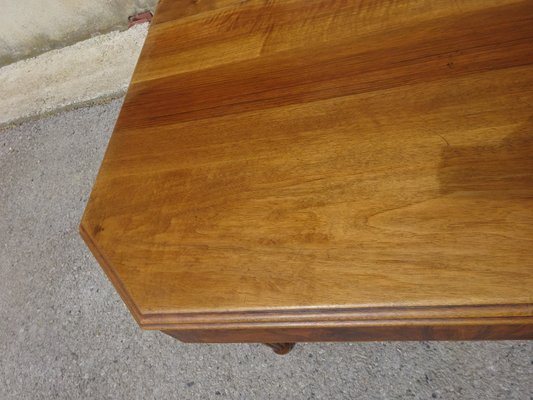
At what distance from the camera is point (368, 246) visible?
605 millimetres

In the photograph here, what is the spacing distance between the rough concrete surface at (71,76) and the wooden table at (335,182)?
1.08 metres

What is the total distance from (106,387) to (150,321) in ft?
2.27

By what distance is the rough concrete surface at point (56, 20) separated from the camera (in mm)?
1962

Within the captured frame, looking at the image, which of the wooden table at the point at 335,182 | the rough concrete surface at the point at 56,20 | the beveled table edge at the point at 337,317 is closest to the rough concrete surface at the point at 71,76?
the rough concrete surface at the point at 56,20

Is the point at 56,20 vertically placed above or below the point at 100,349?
above

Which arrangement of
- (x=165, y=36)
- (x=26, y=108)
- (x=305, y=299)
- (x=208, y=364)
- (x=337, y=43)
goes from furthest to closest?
(x=26, y=108) → (x=208, y=364) → (x=165, y=36) → (x=337, y=43) → (x=305, y=299)

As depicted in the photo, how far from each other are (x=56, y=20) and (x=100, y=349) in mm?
1488

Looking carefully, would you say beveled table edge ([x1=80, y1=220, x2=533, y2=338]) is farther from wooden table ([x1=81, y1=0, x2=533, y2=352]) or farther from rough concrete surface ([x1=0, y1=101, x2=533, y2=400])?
rough concrete surface ([x1=0, y1=101, x2=533, y2=400])

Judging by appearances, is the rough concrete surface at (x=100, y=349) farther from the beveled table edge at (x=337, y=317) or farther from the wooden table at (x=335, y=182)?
the beveled table edge at (x=337, y=317)

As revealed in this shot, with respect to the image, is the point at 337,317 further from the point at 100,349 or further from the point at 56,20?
the point at 56,20

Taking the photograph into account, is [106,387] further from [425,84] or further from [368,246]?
[425,84]

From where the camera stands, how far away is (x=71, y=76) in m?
2.04

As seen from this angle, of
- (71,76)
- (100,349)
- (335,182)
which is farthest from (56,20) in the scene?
(335,182)

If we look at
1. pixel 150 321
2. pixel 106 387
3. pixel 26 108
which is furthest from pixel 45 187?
pixel 150 321
